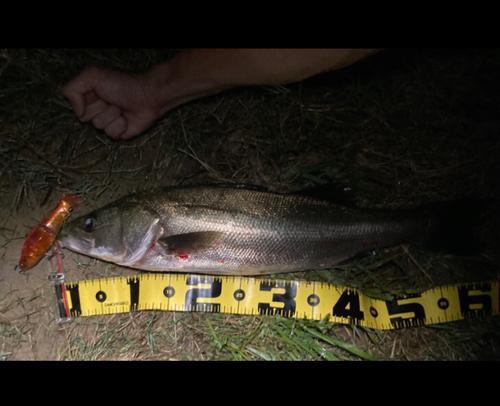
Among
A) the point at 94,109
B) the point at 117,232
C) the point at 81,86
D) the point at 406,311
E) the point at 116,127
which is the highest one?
the point at 81,86

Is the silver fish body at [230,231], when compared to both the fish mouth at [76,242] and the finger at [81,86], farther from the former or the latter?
the finger at [81,86]

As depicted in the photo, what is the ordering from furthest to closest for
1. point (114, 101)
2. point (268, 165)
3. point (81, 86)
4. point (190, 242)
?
point (268, 165)
point (114, 101)
point (81, 86)
point (190, 242)

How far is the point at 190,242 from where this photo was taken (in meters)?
2.60

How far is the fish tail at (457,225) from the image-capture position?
9.32 ft

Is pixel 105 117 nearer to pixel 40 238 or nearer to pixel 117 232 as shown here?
pixel 117 232

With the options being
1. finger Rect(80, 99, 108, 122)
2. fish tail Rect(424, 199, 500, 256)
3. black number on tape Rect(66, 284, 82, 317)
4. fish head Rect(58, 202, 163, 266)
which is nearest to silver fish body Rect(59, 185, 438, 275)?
fish head Rect(58, 202, 163, 266)

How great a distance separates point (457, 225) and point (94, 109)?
3444 mm

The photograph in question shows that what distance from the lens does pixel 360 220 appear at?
9.00 feet

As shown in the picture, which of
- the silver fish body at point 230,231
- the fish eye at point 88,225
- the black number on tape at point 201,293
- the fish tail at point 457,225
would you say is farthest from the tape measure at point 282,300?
the fish eye at point 88,225

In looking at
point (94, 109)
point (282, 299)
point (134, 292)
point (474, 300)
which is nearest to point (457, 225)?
point (474, 300)

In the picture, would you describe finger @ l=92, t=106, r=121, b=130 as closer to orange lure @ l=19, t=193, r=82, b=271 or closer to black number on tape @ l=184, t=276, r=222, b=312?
orange lure @ l=19, t=193, r=82, b=271

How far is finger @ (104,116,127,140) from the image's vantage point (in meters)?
2.98

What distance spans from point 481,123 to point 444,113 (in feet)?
1.24

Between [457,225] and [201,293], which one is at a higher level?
[457,225]
